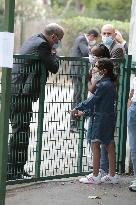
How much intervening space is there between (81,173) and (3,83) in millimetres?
2759

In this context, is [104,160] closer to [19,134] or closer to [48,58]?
[19,134]

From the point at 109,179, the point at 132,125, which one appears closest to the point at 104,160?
the point at 109,179

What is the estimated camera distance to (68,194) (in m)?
7.78

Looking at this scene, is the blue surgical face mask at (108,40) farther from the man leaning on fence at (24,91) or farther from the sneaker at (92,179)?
the sneaker at (92,179)

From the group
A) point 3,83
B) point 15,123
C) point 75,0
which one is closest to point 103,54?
point 15,123

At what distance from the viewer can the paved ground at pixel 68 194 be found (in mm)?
7441

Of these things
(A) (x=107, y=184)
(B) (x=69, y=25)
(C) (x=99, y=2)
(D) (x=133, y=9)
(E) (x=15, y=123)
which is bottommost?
(A) (x=107, y=184)

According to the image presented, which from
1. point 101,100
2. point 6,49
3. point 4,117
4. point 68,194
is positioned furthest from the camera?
point 101,100

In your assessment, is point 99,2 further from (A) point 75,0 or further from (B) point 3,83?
(B) point 3,83

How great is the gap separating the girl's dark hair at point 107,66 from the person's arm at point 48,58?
1.63 ft

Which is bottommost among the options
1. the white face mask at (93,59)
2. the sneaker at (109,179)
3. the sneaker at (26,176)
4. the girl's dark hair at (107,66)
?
the sneaker at (109,179)

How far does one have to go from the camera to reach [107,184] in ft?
27.3

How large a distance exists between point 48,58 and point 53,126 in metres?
0.84

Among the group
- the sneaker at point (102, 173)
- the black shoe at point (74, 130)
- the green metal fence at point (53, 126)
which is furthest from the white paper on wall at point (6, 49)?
the sneaker at point (102, 173)
